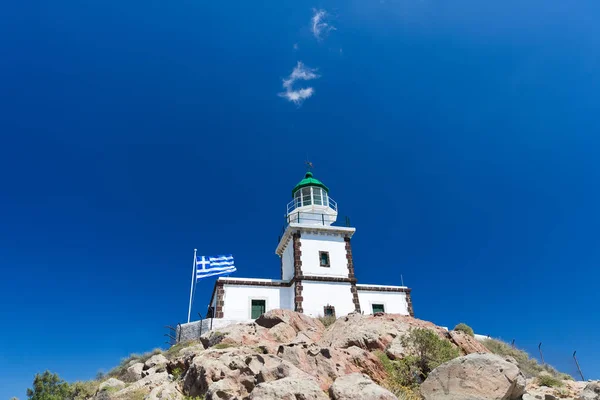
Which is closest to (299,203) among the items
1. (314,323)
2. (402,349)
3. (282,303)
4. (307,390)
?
(282,303)

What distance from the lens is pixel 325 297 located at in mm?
28094

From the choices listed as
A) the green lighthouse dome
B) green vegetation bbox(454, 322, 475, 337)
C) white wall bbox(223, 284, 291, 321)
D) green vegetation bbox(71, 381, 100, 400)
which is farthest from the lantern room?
green vegetation bbox(71, 381, 100, 400)

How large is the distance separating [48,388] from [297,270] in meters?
16.5

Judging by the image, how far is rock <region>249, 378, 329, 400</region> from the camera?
7887mm

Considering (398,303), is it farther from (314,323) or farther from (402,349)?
(402,349)

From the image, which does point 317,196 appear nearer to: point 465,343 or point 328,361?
point 465,343

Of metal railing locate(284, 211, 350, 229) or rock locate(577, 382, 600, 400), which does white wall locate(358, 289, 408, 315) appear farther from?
rock locate(577, 382, 600, 400)

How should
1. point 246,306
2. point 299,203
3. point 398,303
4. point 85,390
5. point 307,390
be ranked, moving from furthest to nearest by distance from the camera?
point 299,203, point 398,303, point 246,306, point 85,390, point 307,390

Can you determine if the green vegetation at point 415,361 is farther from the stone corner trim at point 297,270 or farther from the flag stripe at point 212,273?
the flag stripe at point 212,273

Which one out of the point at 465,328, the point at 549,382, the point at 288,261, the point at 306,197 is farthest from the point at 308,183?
the point at 549,382

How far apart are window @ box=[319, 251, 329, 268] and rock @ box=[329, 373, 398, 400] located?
65.9 ft

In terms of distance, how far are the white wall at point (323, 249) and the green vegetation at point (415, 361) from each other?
1355 cm

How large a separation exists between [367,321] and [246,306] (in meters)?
11.6

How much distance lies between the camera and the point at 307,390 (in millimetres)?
8188
